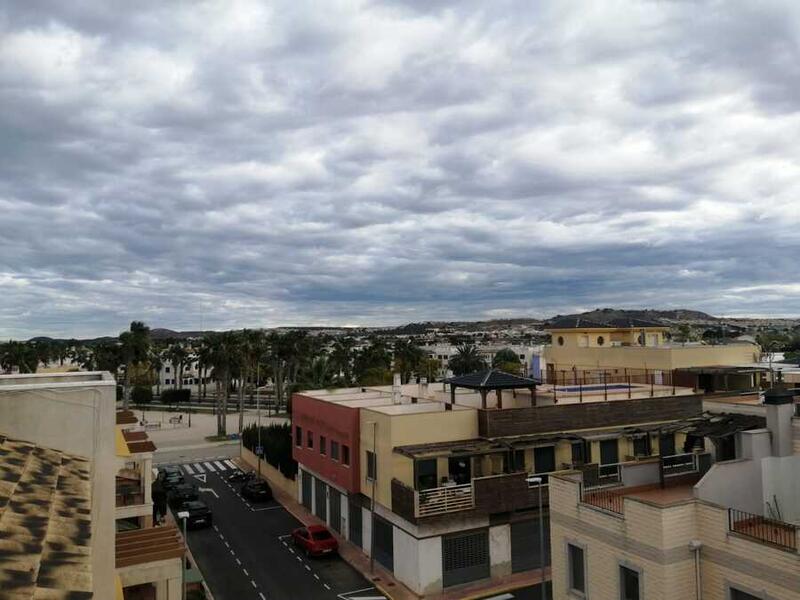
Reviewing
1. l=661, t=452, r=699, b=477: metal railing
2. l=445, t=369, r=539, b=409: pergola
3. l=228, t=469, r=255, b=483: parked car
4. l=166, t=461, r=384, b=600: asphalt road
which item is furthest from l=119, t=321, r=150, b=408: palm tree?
l=661, t=452, r=699, b=477: metal railing

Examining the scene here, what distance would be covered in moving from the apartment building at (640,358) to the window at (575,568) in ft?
65.9

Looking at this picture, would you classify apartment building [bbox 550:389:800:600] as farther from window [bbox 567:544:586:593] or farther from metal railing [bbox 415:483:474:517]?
metal railing [bbox 415:483:474:517]

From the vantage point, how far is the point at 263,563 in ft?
111

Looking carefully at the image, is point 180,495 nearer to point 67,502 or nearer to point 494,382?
point 494,382

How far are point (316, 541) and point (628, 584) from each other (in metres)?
19.7

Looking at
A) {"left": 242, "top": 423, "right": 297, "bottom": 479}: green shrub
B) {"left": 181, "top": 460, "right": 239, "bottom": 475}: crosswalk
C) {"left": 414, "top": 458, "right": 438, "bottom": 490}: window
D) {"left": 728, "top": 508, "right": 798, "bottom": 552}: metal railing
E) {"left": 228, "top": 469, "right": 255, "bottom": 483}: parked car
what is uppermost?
{"left": 728, "top": 508, "right": 798, "bottom": 552}: metal railing

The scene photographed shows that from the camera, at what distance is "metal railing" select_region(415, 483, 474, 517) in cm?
2825

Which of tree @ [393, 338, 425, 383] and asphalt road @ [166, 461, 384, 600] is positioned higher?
tree @ [393, 338, 425, 383]

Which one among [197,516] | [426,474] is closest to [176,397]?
[197,516]

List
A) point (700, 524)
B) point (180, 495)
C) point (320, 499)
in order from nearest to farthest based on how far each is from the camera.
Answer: point (700, 524), point (320, 499), point (180, 495)

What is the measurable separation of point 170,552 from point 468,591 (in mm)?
14314

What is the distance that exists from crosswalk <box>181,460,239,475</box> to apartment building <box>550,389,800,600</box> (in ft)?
148

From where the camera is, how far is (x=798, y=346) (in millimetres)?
164000

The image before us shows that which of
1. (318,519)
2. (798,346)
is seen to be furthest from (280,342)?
(798,346)
